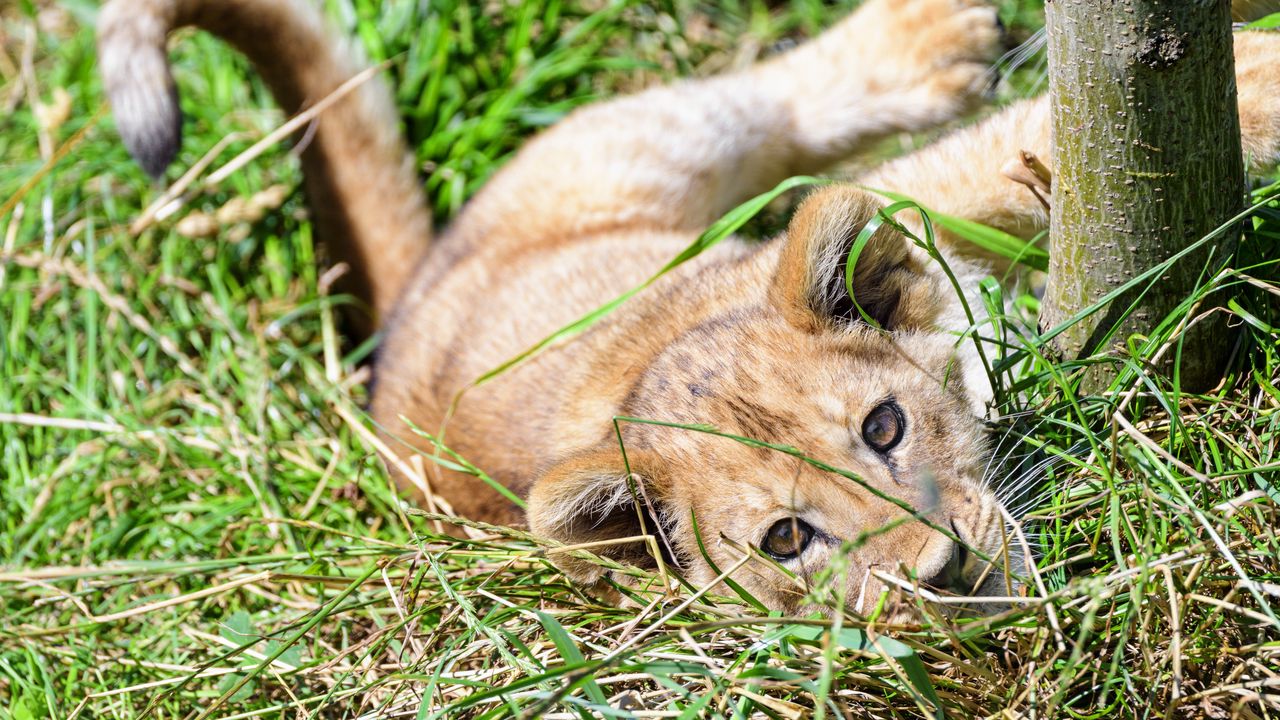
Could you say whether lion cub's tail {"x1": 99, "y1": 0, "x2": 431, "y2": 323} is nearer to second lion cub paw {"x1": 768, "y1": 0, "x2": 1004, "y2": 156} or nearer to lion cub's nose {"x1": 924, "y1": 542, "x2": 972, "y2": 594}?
second lion cub paw {"x1": 768, "y1": 0, "x2": 1004, "y2": 156}

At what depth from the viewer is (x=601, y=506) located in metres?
2.91

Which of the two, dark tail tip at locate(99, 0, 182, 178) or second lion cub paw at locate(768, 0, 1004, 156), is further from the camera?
second lion cub paw at locate(768, 0, 1004, 156)

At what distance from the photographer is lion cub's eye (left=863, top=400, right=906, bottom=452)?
2.82m

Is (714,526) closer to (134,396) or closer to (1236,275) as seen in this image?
(1236,275)

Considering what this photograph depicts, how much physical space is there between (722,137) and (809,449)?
2.30 metres

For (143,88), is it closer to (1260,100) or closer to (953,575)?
(953,575)

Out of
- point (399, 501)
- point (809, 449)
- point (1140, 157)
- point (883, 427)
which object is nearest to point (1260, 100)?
point (1140, 157)

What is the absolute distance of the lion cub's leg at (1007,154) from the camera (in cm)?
284

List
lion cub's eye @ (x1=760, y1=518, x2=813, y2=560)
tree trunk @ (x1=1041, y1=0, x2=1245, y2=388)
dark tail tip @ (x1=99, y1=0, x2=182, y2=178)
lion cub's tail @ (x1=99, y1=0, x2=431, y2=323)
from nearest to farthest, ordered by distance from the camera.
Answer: tree trunk @ (x1=1041, y1=0, x2=1245, y2=388) → lion cub's eye @ (x1=760, y1=518, x2=813, y2=560) → dark tail tip @ (x1=99, y1=0, x2=182, y2=178) → lion cub's tail @ (x1=99, y1=0, x2=431, y2=323)

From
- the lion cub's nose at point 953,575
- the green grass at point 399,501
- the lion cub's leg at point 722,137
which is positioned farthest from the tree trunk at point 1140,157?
the lion cub's leg at point 722,137

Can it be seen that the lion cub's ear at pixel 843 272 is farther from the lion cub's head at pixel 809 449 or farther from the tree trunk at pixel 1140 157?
the tree trunk at pixel 1140 157

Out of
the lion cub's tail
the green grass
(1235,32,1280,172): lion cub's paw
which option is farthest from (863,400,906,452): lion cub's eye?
the lion cub's tail

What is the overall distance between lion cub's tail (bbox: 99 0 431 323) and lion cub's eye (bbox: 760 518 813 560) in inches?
105

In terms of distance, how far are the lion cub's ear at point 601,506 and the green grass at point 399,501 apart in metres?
0.09
